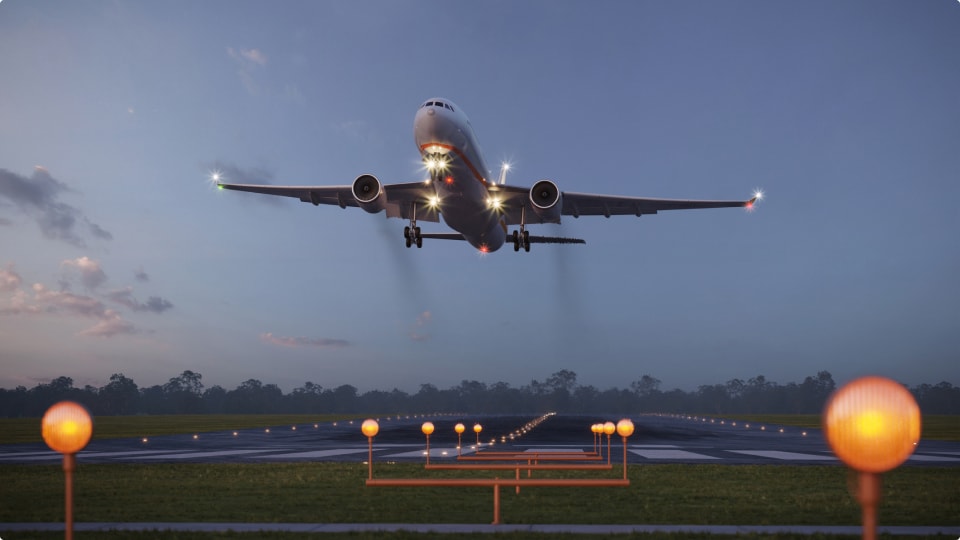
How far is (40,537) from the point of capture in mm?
11430

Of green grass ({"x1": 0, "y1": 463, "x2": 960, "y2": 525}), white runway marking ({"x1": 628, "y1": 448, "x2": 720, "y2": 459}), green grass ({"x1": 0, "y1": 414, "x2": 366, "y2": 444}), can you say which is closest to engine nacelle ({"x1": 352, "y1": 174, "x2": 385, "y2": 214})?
green grass ({"x1": 0, "y1": 463, "x2": 960, "y2": 525})

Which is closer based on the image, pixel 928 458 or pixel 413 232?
pixel 928 458

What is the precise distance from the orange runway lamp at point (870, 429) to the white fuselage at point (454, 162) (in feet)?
79.0

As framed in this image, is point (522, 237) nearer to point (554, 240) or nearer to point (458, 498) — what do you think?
point (554, 240)

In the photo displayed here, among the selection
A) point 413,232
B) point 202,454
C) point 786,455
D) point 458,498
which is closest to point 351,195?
point 413,232

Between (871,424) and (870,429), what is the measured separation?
0.10 feet

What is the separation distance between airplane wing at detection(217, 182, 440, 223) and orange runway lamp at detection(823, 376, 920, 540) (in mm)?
27427

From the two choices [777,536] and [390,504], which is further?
[390,504]

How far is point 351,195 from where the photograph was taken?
3309 centimetres

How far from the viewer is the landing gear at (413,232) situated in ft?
107

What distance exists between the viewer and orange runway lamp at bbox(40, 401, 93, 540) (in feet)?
21.6

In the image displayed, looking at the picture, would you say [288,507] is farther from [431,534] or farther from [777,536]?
[777,536]

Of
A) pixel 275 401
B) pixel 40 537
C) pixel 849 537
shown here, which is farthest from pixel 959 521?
pixel 275 401

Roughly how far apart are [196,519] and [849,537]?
1095 cm
